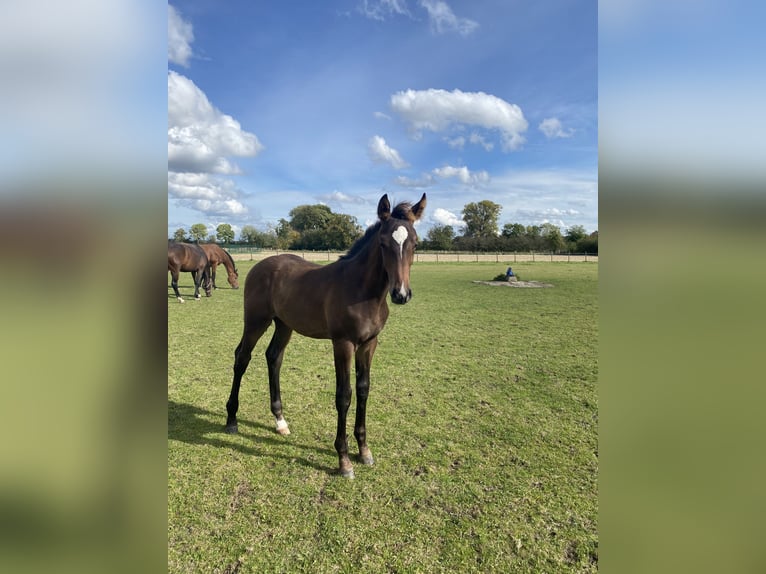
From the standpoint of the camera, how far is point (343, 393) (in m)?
3.55

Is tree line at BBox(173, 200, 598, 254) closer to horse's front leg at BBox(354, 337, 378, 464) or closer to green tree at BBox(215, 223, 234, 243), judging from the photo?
green tree at BBox(215, 223, 234, 243)

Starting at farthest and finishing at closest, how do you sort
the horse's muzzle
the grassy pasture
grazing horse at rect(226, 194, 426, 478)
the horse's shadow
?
the horse's shadow, grazing horse at rect(226, 194, 426, 478), the horse's muzzle, the grassy pasture

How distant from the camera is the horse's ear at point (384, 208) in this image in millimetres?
3275

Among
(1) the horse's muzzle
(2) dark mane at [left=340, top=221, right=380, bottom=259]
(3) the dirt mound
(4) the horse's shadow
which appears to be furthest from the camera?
(3) the dirt mound

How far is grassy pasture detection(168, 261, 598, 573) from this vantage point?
2639 millimetres

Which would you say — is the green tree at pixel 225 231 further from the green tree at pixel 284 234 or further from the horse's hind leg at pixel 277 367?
the horse's hind leg at pixel 277 367

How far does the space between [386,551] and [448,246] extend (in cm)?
5424

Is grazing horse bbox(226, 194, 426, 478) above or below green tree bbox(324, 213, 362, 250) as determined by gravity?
below

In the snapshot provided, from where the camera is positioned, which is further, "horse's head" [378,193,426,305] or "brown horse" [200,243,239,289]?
"brown horse" [200,243,239,289]

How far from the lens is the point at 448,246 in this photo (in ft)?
182

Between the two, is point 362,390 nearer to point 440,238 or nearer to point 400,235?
point 400,235

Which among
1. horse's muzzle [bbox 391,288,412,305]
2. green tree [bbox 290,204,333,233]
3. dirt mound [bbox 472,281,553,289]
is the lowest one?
dirt mound [bbox 472,281,553,289]

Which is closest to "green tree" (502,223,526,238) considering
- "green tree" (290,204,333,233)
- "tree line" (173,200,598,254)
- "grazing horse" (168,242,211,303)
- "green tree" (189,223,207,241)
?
"tree line" (173,200,598,254)
